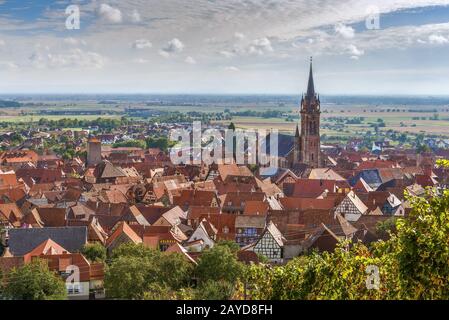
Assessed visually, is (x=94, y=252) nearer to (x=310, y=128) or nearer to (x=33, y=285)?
(x=33, y=285)

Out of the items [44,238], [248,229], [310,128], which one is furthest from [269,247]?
[310,128]

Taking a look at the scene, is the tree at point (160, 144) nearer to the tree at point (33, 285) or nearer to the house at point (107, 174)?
the house at point (107, 174)

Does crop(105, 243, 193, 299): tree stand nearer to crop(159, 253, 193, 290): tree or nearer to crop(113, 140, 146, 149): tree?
crop(159, 253, 193, 290): tree

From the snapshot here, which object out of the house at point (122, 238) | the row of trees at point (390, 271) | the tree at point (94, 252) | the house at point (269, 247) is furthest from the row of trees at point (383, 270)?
the house at point (269, 247)
